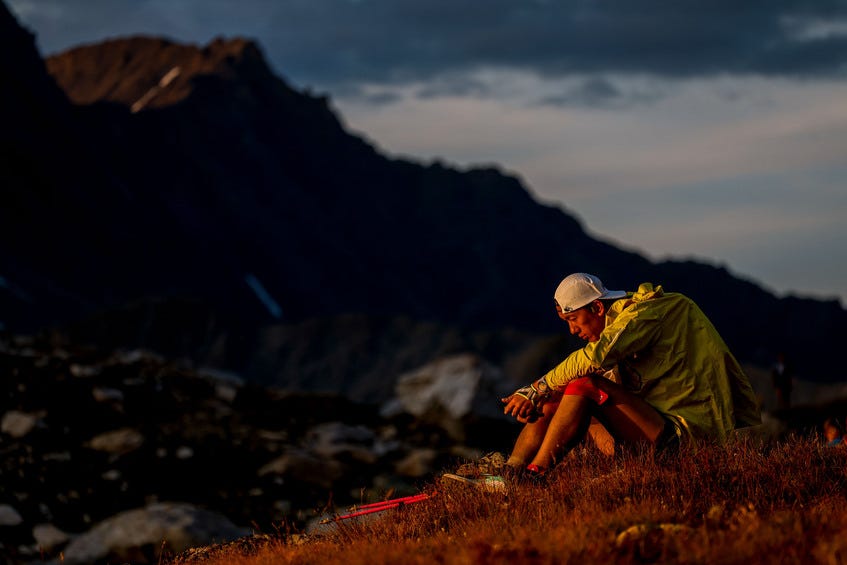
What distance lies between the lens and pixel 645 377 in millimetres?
7828

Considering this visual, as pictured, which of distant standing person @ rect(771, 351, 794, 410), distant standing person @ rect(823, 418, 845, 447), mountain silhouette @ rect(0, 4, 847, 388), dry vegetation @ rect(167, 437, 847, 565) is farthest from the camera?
mountain silhouette @ rect(0, 4, 847, 388)

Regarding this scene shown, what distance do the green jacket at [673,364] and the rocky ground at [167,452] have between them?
7744 millimetres

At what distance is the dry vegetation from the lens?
5633 mm

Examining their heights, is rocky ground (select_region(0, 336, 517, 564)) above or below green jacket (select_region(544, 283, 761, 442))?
below

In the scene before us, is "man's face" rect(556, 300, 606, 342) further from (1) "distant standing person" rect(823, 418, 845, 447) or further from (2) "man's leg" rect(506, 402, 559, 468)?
(1) "distant standing person" rect(823, 418, 845, 447)

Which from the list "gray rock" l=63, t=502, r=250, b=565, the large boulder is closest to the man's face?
"gray rock" l=63, t=502, r=250, b=565

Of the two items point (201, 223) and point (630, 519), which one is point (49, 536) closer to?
point (630, 519)

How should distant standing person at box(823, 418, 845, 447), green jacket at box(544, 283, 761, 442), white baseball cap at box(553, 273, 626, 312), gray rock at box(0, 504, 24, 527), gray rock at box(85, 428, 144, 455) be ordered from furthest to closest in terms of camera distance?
gray rock at box(85, 428, 144, 455) → gray rock at box(0, 504, 24, 527) → distant standing person at box(823, 418, 845, 447) → white baseball cap at box(553, 273, 626, 312) → green jacket at box(544, 283, 761, 442)

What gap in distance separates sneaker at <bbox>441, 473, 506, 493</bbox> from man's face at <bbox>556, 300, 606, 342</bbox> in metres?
1.17

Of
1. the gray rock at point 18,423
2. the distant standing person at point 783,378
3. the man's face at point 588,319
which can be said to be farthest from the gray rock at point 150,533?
the distant standing person at point 783,378

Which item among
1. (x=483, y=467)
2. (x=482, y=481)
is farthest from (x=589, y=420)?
(x=483, y=467)

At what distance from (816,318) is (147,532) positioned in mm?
192349

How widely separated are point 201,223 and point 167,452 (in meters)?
127

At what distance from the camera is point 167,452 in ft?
69.3
